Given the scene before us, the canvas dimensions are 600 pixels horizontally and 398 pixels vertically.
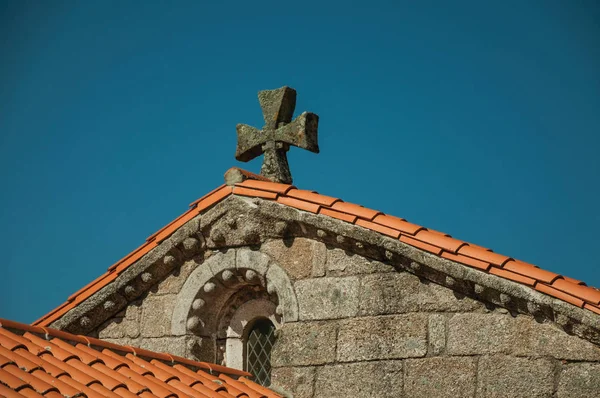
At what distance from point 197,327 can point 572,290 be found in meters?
3.40

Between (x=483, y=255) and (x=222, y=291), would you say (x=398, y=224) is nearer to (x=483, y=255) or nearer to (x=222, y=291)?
(x=483, y=255)

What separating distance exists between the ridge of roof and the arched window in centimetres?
114

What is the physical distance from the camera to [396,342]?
8.43 m

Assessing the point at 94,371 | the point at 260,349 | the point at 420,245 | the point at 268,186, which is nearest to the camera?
the point at 94,371

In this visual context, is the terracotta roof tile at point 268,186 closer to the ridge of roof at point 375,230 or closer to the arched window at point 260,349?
the ridge of roof at point 375,230

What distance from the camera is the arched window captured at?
9477 millimetres

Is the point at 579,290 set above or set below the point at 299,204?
below

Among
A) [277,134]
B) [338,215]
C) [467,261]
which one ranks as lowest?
[467,261]

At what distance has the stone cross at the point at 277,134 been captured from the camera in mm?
10016

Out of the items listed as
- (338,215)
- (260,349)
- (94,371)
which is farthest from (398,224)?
(94,371)

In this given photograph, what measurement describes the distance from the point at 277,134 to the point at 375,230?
1.90 meters

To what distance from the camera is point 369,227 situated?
8672mm

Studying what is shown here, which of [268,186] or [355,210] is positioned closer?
[355,210]

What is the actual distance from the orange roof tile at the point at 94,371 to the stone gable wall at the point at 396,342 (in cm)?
55
